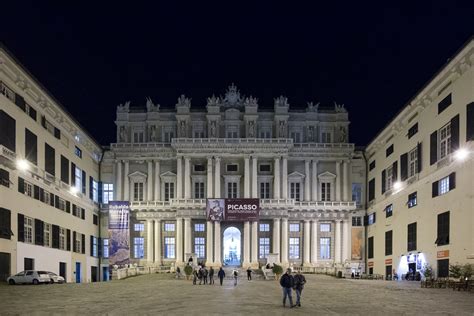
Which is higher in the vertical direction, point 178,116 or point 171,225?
point 178,116

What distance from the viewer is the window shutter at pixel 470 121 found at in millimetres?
42438

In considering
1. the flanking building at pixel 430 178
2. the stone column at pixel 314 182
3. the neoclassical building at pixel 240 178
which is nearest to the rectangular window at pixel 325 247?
the neoclassical building at pixel 240 178

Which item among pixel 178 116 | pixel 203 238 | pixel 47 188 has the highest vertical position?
pixel 178 116

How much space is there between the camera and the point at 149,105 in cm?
8406

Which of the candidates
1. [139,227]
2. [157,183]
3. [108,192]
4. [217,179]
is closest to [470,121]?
[217,179]

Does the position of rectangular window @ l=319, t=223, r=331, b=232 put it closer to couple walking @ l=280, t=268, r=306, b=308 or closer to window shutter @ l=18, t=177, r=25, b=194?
window shutter @ l=18, t=177, r=25, b=194

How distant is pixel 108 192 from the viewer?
8231 cm

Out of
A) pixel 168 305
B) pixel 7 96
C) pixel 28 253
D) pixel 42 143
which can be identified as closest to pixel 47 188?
pixel 42 143

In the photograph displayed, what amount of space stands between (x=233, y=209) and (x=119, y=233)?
14.3 m

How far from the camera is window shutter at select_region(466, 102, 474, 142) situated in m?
42.4

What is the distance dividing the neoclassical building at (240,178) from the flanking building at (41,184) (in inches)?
319

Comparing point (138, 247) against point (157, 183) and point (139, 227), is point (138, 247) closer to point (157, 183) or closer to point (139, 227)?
point (139, 227)

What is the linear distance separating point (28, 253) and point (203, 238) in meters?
33.1

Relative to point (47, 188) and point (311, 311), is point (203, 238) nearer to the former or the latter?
point (47, 188)
